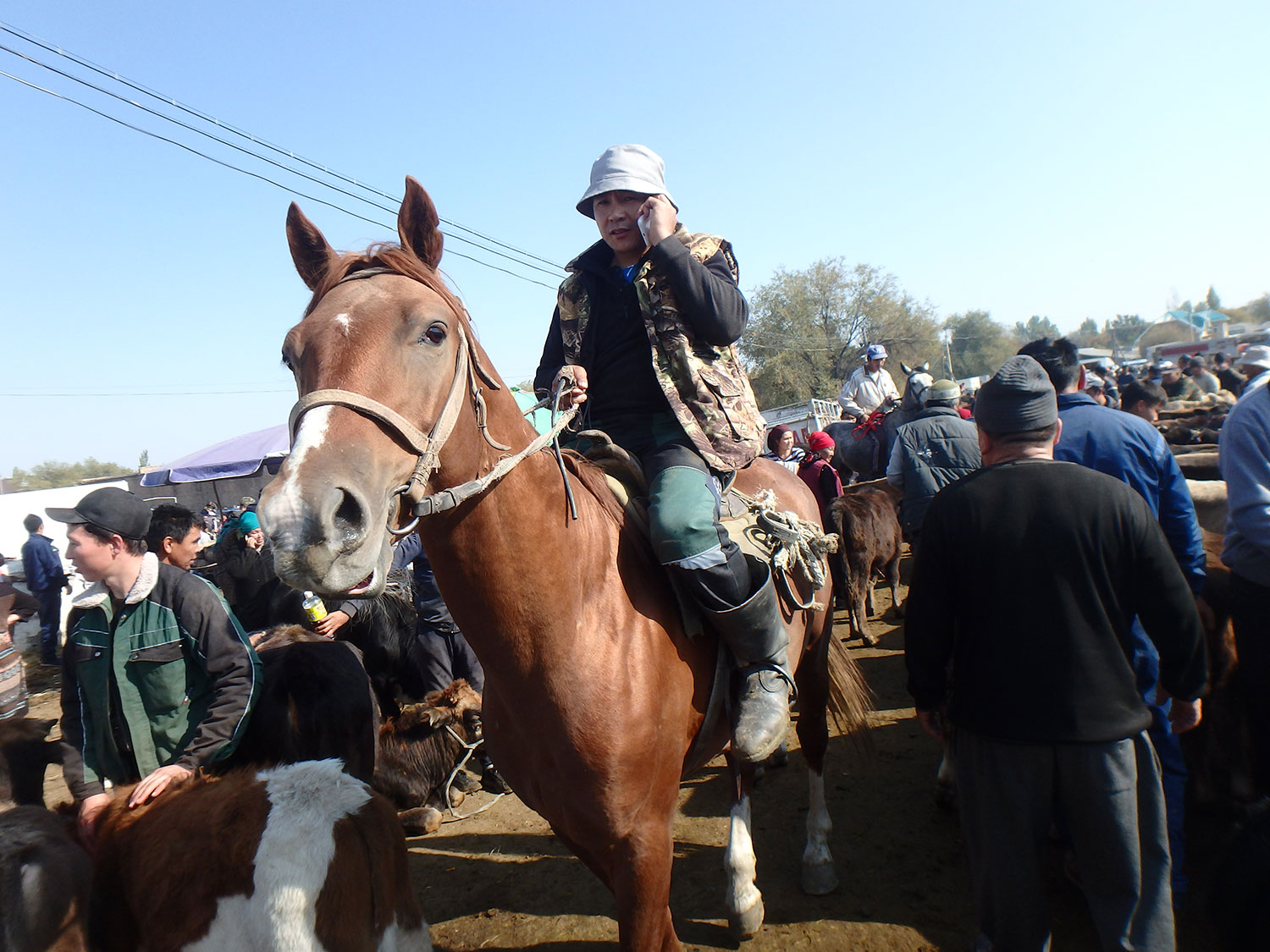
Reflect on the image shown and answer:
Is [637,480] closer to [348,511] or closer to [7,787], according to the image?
[348,511]

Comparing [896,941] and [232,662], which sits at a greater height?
[232,662]

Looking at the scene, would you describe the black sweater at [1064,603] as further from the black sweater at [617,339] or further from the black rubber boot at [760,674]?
the black sweater at [617,339]

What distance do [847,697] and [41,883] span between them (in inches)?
149

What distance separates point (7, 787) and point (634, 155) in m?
3.91

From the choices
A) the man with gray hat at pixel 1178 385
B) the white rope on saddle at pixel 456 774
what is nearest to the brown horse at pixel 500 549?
the white rope on saddle at pixel 456 774

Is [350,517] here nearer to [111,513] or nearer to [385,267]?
[385,267]

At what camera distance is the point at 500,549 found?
1.91 m

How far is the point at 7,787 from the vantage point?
2.95m

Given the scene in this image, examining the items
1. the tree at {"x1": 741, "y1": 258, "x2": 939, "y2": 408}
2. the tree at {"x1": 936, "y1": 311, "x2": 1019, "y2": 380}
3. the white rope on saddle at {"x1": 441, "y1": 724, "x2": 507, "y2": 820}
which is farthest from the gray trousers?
the tree at {"x1": 936, "y1": 311, "x2": 1019, "y2": 380}

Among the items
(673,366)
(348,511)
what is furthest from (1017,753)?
(348,511)

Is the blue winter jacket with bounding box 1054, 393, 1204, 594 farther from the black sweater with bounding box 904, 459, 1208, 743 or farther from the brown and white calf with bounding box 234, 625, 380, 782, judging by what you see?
the brown and white calf with bounding box 234, 625, 380, 782

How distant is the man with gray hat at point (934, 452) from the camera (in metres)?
5.14

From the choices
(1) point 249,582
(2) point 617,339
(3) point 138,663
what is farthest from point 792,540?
(1) point 249,582

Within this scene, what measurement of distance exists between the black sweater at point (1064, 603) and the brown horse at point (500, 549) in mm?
1030
